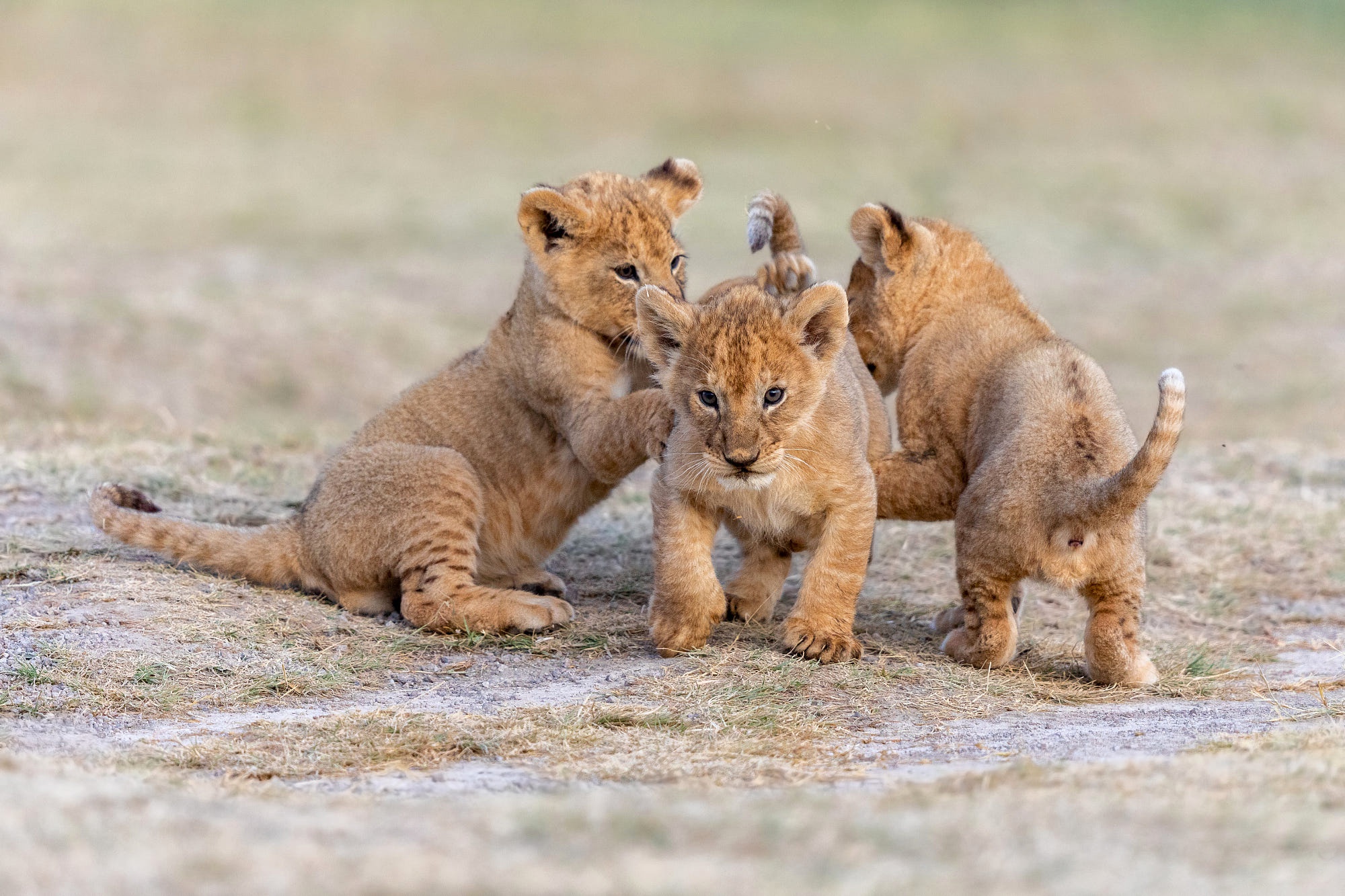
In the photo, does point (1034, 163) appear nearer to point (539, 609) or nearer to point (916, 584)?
point (916, 584)

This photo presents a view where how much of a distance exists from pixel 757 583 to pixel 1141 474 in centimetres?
188

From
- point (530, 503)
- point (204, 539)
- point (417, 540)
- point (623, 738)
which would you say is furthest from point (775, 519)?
point (204, 539)

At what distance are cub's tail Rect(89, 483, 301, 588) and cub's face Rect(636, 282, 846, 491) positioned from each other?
1.96 m

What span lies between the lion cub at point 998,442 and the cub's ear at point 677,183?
30.0 inches

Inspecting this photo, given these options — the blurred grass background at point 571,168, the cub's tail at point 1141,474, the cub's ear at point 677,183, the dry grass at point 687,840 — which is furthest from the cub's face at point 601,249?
the blurred grass background at point 571,168

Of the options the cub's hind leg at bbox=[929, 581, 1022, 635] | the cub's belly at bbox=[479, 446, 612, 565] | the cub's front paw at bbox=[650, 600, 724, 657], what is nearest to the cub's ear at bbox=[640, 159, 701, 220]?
the cub's belly at bbox=[479, 446, 612, 565]

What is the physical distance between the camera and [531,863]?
280cm

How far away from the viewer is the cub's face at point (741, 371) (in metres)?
5.07

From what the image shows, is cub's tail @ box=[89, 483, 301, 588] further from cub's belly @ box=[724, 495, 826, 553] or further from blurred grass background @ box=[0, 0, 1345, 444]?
blurred grass background @ box=[0, 0, 1345, 444]

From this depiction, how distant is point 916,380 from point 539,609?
1929 millimetres

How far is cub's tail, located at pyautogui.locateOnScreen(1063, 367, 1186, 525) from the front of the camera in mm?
4867

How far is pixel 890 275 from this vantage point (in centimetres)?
679

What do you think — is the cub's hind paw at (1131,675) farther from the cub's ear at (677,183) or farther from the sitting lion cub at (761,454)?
the cub's ear at (677,183)

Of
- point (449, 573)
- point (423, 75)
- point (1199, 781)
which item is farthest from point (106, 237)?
point (1199, 781)
